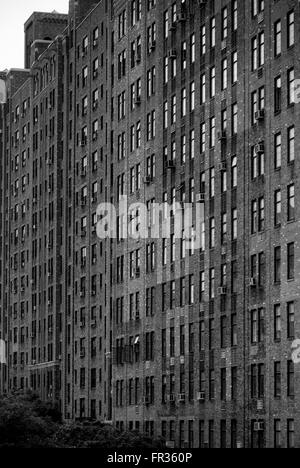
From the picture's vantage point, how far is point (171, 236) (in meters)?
104

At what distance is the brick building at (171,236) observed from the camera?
86.0 m

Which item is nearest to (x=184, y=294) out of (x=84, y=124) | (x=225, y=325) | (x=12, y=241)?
(x=225, y=325)

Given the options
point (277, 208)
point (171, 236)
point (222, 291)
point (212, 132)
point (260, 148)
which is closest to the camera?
point (277, 208)

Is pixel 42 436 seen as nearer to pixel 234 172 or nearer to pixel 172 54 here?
pixel 234 172

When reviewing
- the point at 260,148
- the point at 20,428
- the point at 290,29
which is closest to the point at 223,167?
the point at 260,148

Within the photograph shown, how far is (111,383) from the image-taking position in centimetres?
12025

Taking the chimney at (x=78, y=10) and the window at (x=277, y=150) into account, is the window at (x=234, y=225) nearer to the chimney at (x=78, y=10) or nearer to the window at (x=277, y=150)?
the window at (x=277, y=150)

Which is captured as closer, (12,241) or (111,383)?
(111,383)

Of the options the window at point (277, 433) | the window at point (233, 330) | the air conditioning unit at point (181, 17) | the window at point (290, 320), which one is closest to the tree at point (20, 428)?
the window at point (233, 330)

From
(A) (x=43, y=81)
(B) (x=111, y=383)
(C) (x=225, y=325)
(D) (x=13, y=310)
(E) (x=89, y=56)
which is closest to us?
(C) (x=225, y=325)

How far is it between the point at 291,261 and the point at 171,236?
21.8 metres

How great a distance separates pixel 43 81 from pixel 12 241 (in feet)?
73.0

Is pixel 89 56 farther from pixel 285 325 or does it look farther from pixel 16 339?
pixel 285 325

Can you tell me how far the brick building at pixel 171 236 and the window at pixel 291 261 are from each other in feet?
0.43
